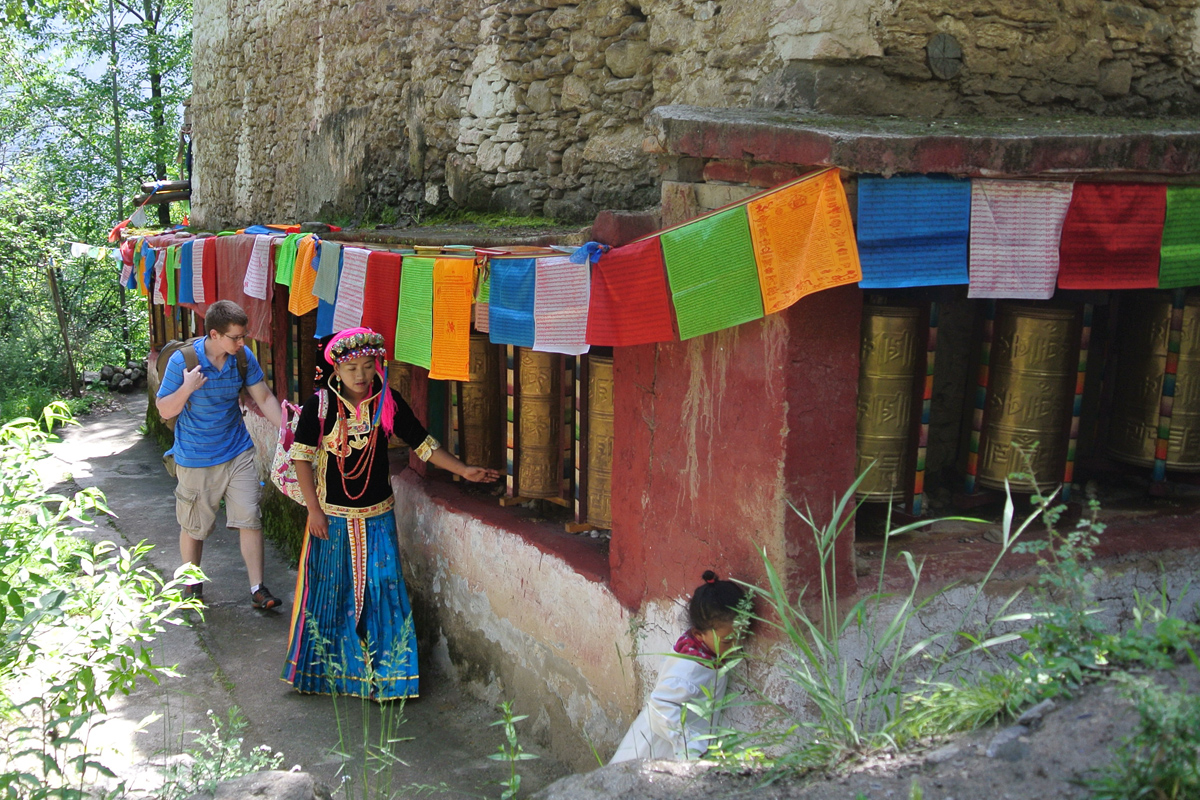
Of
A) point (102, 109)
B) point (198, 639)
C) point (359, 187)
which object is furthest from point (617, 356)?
point (102, 109)

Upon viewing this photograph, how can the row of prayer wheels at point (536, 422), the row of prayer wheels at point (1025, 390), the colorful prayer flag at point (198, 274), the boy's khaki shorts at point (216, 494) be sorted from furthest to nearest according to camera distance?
1. the colorful prayer flag at point (198, 274)
2. the boy's khaki shorts at point (216, 494)
3. the row of prayer wheels at point (536, 422)
4. the row of prayer wheels at point (1025, 390)

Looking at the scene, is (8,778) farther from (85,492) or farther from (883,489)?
(883,489)

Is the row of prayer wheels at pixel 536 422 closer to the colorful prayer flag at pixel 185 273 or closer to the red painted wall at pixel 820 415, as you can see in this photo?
the red painted wall at pixel 820 415

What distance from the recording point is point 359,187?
7.13 m

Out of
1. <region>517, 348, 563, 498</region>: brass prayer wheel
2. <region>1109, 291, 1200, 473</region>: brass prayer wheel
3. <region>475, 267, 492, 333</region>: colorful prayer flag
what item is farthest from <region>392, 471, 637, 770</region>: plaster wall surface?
<region>1109, 291, 1200, 473</region>: brass prayer wheel

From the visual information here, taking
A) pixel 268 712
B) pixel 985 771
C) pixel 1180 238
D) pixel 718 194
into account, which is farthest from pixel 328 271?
pixel 985 771

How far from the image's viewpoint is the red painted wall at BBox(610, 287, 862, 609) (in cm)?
272

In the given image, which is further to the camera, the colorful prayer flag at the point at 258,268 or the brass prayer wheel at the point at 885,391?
the colorful prayer flag at the point at 258,268

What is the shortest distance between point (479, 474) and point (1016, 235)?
244 centimetres

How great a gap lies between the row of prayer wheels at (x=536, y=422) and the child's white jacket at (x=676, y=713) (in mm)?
1052

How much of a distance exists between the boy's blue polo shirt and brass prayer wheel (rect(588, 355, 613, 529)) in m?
2.21

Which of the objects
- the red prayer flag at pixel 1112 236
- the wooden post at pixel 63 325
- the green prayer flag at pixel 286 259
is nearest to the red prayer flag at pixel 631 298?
the red prayer flag at pixel 1112 236

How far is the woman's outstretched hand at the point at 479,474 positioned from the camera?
4273 mm

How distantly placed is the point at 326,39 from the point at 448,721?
217 inches
